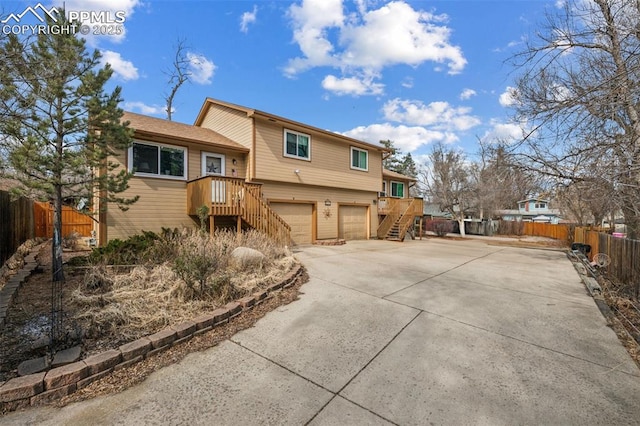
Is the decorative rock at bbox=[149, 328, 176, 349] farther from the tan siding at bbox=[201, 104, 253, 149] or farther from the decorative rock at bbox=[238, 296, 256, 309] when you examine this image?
the tan siding at bbox=[201, 104, 253, 149]

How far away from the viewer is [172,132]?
1008 centimetres

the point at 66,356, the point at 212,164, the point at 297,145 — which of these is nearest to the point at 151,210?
the point at 212,164

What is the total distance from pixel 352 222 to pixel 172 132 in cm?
994

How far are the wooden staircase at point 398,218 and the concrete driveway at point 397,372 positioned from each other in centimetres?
1136

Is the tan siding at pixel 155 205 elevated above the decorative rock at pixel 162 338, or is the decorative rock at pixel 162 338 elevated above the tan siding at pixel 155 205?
the tan siding at pixel 155 205

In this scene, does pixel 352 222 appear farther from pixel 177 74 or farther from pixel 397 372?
pixel 177 74

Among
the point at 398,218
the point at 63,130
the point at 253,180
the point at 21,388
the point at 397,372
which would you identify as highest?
the point at 63,130

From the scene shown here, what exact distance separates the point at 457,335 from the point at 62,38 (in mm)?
8694

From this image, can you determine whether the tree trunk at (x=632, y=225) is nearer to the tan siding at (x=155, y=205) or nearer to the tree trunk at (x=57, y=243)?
the tan siding at (x=155, y=205)

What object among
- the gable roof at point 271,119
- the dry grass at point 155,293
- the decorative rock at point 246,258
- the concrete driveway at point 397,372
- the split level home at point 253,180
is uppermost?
the gable roof at point 271,119

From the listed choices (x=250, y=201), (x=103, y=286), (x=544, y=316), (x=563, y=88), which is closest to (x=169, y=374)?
(x=103, y=286)

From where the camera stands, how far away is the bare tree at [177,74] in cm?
2161

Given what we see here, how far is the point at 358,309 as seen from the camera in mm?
4629

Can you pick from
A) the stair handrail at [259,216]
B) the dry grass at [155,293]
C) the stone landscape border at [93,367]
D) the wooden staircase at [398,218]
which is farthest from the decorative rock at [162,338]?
the wooden staircase at [398,218]
